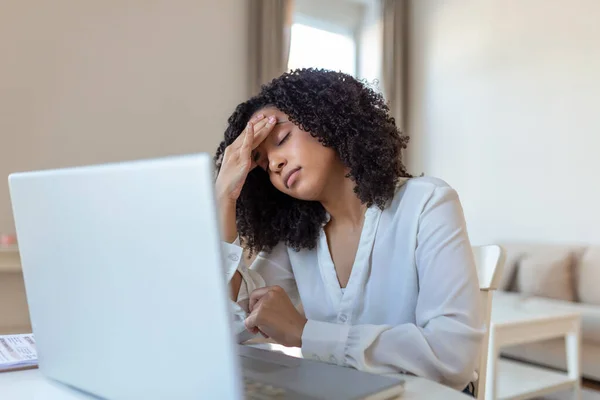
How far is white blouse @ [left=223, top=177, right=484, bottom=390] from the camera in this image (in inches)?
31.8

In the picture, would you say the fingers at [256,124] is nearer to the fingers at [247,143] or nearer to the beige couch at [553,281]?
the fingers at [247,143]

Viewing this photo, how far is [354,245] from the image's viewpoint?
1148 millimetres

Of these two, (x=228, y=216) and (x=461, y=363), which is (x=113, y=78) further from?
(x=461, y=363)

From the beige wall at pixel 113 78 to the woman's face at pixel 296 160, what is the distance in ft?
5.62

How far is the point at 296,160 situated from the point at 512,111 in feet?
9.11

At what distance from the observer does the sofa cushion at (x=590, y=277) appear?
2.88 m

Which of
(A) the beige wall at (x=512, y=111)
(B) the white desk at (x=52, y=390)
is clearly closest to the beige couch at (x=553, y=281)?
(A) the beige wall at (x=512, y=111)

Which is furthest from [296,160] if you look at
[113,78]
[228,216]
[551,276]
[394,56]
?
[394,56]

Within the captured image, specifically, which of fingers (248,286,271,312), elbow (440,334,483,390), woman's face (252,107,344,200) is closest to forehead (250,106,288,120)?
woman's face (252,107,344,200)

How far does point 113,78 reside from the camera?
2.66 meters

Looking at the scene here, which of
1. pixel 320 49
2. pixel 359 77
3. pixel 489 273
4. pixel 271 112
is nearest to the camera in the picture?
pixel 271 112

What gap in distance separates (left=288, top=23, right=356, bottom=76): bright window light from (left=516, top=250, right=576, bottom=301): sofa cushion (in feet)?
5.27

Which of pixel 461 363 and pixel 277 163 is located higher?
pixel 277 163

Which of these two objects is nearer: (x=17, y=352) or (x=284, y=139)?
(x=17, y=352)
